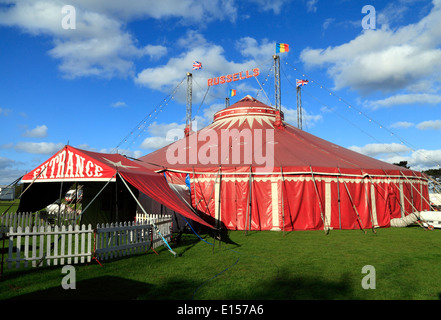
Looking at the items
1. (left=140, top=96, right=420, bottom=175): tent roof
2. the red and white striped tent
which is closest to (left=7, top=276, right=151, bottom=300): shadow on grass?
the red and white striped tent

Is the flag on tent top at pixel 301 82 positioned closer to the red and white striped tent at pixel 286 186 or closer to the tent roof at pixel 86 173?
the red and white striped tent at pixel 286 186

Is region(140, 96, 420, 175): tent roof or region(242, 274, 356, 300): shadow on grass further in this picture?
region(140, 96, 420, 175): tent roof

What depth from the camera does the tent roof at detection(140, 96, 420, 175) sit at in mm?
13461

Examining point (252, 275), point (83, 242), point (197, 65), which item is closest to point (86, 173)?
point (83, 242)

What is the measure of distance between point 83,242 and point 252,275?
12.7 ft

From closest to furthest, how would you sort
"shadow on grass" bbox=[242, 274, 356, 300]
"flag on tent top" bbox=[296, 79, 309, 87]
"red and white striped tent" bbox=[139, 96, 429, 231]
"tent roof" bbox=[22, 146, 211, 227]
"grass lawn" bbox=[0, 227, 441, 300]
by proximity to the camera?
"shadow on grass" bbox=[242, 274, 356, 300] < "grass lawn" bbox=[0, 227, 441, 300] < "tent roof" bbox=[22, 146, 211, 227] < "red and white striped tent" bbox=[139, 96, 429, 231] < "flag on tent top" bbox=[296, 79, 309, 87]

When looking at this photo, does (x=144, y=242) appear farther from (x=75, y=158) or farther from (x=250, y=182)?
(x=250, y=182)

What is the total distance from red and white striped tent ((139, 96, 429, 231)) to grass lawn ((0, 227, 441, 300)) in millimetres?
3577

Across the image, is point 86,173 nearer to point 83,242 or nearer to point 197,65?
point 83,242

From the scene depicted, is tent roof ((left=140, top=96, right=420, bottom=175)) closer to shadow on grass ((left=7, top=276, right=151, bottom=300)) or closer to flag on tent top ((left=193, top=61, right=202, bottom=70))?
flag on tent top ((left=193, top=61, right=202, bottom=70))

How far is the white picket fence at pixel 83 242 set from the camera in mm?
6357

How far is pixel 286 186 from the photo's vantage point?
13.0m
